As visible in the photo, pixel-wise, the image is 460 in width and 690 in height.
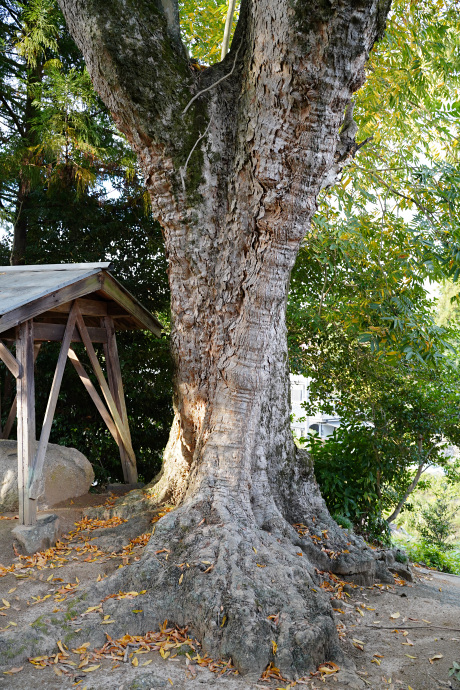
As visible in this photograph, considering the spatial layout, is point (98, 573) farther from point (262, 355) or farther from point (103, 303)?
point (103, 303)

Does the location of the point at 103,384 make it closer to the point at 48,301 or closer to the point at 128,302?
the point at 128,302

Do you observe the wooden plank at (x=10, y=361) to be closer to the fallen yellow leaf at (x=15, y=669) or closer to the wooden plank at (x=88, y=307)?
the wooden plank at (x=88, y=307)

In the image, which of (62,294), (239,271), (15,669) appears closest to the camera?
(15,669)

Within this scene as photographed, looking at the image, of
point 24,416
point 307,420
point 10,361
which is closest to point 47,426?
point 24,416

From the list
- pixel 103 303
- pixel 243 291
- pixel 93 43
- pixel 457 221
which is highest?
pixel 93 43

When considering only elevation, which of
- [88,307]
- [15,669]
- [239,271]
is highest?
[88,307]

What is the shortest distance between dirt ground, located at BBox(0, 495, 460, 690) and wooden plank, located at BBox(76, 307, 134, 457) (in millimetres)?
2031

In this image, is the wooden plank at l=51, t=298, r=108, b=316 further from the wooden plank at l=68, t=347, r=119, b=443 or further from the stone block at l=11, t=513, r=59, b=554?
the stone block at l=11, t=513, r=59, b=554

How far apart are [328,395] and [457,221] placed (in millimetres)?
2929

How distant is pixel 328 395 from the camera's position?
7.66 metres

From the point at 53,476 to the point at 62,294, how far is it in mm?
2456

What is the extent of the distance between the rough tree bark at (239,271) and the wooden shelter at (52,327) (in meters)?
1.32

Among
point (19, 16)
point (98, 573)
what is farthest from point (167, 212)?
point (19, 16)

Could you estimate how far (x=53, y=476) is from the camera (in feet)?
22.1
